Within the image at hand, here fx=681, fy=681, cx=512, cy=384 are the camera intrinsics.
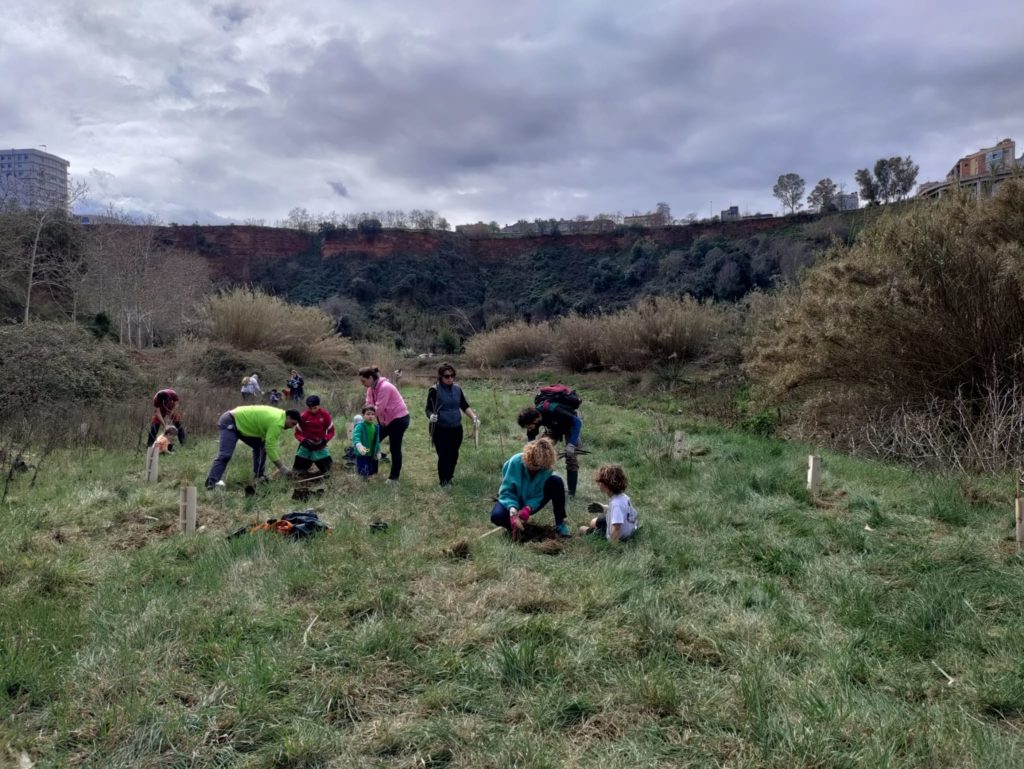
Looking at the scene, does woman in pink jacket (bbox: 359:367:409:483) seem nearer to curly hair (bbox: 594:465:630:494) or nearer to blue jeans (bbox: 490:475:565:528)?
blue jeans (bbox: 490:475:565:528)

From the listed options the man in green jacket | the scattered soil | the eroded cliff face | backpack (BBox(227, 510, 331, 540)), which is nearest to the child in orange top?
the man in green jacket

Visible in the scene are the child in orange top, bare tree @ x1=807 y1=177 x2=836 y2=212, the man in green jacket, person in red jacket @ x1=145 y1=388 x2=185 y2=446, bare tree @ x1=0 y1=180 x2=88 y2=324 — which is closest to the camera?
the man in green jacket

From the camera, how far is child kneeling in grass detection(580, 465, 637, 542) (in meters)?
5.31

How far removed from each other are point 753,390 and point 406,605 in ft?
31.1

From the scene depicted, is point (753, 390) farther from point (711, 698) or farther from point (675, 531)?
point (711, 698)

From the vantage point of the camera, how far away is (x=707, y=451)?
9.55 metres

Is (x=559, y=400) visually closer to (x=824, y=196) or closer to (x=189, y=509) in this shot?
(x=189, y=509)

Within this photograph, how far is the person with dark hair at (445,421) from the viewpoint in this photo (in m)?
7.86

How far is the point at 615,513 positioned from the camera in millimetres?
5324

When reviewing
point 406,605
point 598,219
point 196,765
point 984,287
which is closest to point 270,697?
point 196,765

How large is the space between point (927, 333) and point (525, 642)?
7.71m

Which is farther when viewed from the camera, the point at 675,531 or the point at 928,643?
the point at 675,531

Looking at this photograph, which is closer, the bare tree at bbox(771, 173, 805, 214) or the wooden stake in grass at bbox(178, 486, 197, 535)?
the wooden stake in grass at bbox(178, 486, 197, 535)

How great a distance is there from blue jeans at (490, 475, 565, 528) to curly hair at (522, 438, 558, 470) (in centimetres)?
19
